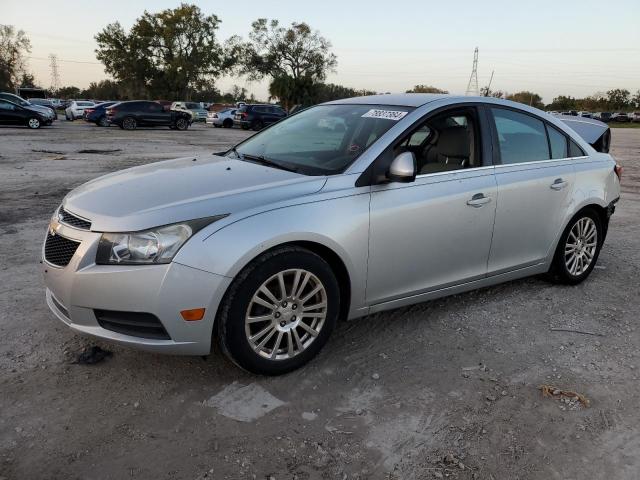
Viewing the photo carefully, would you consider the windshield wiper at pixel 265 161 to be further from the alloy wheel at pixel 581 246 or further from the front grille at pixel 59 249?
the alloy wheel at pixel 581 246

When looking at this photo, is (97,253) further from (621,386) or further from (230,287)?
(621,386)

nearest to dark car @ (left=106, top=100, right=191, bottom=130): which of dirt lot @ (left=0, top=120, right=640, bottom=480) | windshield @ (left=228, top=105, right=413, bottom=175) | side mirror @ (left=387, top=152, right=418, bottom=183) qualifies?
dirt lot @ (left=0, top=120, right=640, bottom=480)

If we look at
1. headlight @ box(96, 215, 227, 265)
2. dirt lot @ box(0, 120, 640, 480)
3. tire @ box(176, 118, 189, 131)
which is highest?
headlight @ box(96, 215, 227, 265)

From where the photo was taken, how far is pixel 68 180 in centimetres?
966

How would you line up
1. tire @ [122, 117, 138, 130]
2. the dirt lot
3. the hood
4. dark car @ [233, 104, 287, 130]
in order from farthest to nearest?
dark car @ [233, 104, 287, 130]
tire @ [122, 117, 138, 130]
the hood
the dirt lot

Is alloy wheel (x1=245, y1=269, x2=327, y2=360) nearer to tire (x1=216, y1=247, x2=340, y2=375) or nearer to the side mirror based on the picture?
tire (x1=216, y1=247, x2=340, y2=375)

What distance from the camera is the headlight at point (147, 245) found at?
2.72 m

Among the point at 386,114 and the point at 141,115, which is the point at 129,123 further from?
the point at 386,114

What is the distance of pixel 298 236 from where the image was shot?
2947 mm

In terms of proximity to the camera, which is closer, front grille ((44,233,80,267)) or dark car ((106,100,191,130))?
front grille ((44,233,80,267))

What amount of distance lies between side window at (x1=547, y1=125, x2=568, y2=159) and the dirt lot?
4.08 feet

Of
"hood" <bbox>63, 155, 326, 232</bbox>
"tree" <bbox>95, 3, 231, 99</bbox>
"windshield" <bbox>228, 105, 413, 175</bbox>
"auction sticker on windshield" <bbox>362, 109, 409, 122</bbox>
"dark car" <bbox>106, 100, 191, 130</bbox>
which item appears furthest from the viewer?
"tree" <bbox>95, 3, 231, 99</bbox>

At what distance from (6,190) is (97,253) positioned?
6859 millimetres

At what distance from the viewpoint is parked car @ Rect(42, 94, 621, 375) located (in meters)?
2.75
